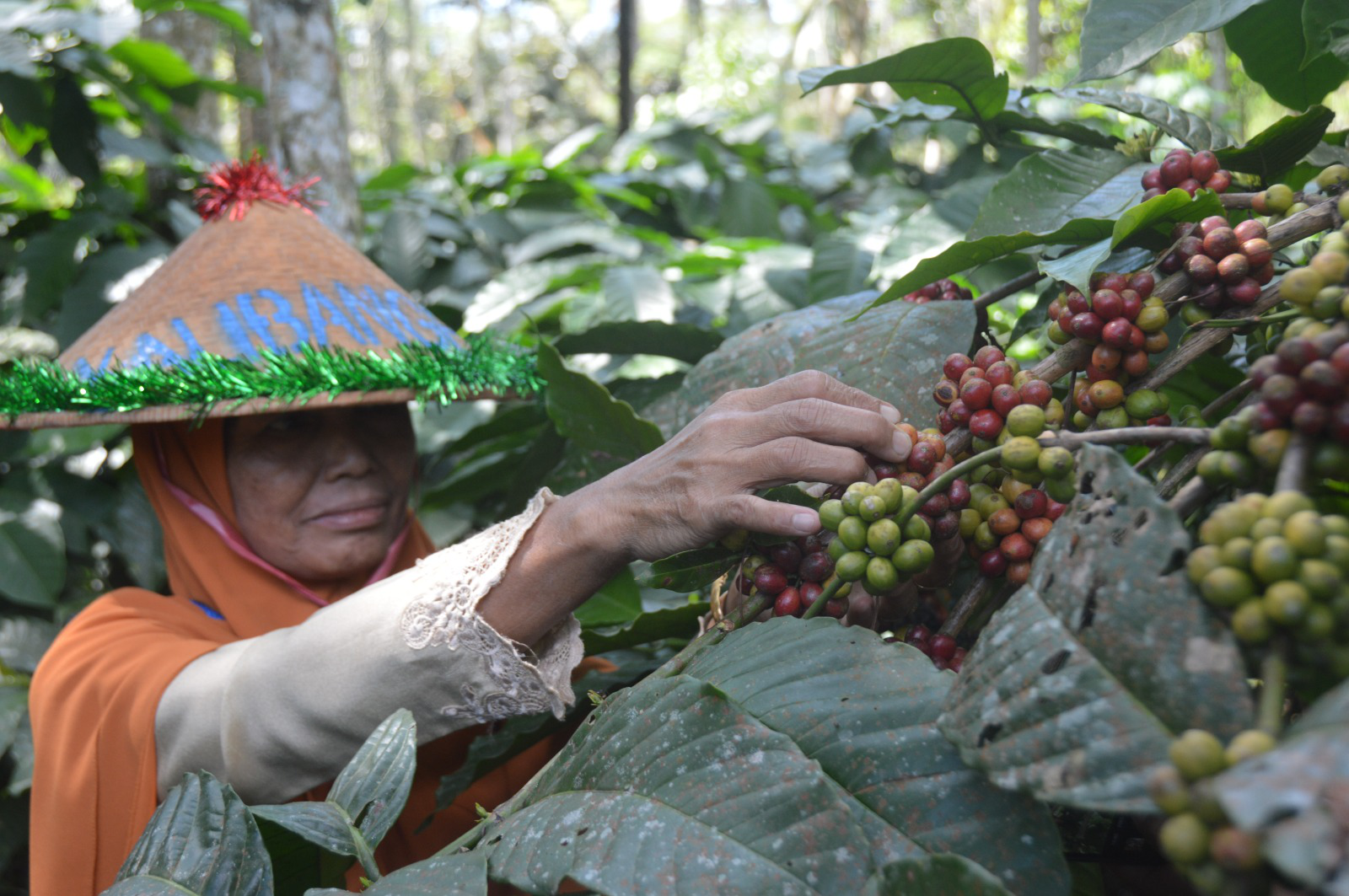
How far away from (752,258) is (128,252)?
5.61 ft

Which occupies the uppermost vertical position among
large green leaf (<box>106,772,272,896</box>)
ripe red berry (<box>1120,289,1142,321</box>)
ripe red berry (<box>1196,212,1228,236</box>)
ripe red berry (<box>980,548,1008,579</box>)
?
ripe red berry (<box>1196,212,1228,236</box>)

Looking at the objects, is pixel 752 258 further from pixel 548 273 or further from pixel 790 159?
pixel 790 159

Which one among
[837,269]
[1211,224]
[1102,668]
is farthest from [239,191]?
[1102,668]

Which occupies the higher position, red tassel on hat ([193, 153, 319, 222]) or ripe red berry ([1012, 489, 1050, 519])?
red tassel on hat ([193, 153, 319, 222])

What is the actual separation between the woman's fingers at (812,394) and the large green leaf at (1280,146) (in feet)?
1.25

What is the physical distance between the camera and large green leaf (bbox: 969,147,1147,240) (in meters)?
0.97

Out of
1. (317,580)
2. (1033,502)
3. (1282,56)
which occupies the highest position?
(1282,56)

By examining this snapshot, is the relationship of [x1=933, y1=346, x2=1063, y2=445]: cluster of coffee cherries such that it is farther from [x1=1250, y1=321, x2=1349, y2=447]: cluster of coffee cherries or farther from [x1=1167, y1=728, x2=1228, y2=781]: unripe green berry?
[x1=1167, y1=728, x2=1228, y2=781]: unripe green berry

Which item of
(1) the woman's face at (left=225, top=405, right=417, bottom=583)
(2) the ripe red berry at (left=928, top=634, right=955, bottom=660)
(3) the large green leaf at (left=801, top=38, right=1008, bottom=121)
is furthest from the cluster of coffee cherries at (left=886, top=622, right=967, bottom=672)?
(1) the woman's face at (left=225, top=405, right=417, bottom=583)

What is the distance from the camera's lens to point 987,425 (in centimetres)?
72

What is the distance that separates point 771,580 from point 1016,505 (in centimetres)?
21

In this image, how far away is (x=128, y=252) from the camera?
2.67m

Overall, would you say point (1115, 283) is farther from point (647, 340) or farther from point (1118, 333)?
point (647, 340)

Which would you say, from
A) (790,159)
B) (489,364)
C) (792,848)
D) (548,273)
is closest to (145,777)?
(489,364)
